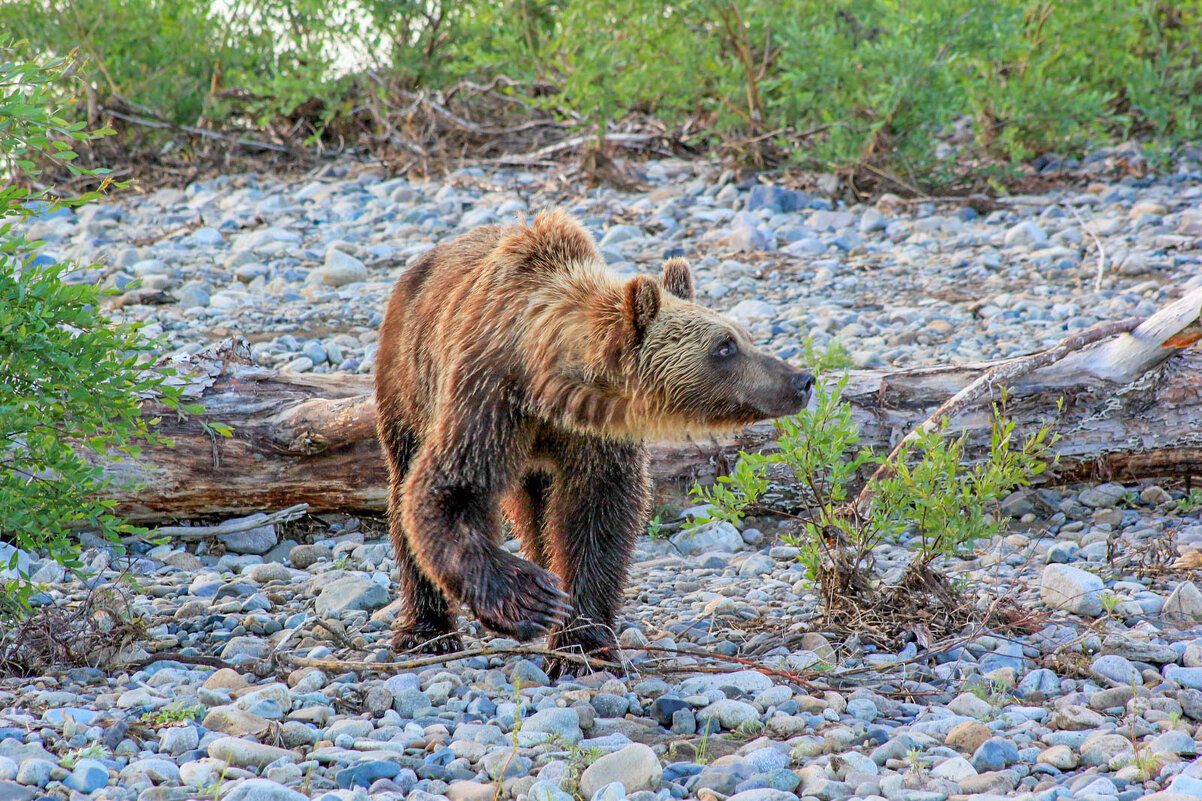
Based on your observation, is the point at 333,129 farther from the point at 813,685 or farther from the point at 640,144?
the point at 813,685

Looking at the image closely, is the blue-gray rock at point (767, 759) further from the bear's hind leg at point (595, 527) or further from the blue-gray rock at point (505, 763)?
the bear's hind leg at point (595, 527)

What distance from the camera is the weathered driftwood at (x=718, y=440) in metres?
5.66

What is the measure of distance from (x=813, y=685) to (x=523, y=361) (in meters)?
1.51

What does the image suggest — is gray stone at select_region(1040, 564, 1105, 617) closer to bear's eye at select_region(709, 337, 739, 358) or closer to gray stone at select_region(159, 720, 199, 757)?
bear's eye at select_region(709, 337, 739, 358)

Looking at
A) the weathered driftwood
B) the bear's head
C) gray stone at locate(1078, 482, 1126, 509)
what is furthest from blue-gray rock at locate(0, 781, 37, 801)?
gray stone at locate(1078, 482, 1126, 509)

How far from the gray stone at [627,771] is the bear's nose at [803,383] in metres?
1.43

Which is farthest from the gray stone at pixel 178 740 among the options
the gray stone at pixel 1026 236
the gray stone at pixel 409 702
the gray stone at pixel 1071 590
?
the gray stone at pixel 1026 236

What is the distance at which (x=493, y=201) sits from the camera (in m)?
11.6

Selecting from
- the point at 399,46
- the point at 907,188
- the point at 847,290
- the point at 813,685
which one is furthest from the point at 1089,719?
the point at 399,46

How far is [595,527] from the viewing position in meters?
4.48

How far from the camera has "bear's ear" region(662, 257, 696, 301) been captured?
452 cm

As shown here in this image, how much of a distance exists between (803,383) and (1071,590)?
5.11ft

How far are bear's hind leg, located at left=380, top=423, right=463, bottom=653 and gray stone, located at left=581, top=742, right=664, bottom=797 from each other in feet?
5.04

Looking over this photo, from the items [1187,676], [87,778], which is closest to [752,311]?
[1187,676]
